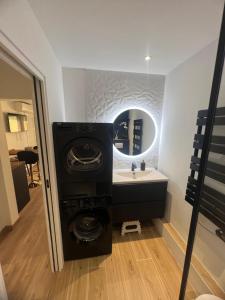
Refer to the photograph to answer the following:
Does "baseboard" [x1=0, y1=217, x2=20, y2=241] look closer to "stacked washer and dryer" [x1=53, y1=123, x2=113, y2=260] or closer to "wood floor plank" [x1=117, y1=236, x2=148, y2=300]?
"stacked washer and dryer" [x1=53, y1=123, x2=113, y2=260]

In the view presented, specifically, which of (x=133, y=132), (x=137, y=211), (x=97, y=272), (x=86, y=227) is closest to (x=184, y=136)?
(x=133, y=132)

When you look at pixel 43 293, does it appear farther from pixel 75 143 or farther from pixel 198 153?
pixel 198 153

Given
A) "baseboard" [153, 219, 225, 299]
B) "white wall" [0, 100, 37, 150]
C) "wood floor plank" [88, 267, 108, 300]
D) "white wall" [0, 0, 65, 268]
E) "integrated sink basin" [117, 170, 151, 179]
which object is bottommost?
"wood floor plank" [88, 267, 108, 300]

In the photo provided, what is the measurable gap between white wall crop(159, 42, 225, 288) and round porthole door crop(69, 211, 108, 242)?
968 mm

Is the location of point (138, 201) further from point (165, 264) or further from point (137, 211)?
point (165, 264)

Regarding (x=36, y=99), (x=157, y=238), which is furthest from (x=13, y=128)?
(x=157, y=238)

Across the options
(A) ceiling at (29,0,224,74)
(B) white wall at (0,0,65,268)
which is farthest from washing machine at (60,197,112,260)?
(A) ceiling at (29,0,224,74)

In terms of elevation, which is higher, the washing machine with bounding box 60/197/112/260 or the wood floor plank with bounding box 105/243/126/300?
the washing machine with bounding box 60/197/112/260

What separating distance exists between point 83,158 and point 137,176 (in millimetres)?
1008

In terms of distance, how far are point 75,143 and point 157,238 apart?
1814 millimetres

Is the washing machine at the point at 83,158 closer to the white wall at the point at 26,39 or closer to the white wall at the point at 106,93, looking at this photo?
the white wall at the point at 26,39

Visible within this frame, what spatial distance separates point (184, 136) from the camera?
70.7 inches

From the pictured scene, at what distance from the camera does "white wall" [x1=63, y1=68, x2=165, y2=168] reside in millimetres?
2090

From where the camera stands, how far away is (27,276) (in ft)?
5.29
